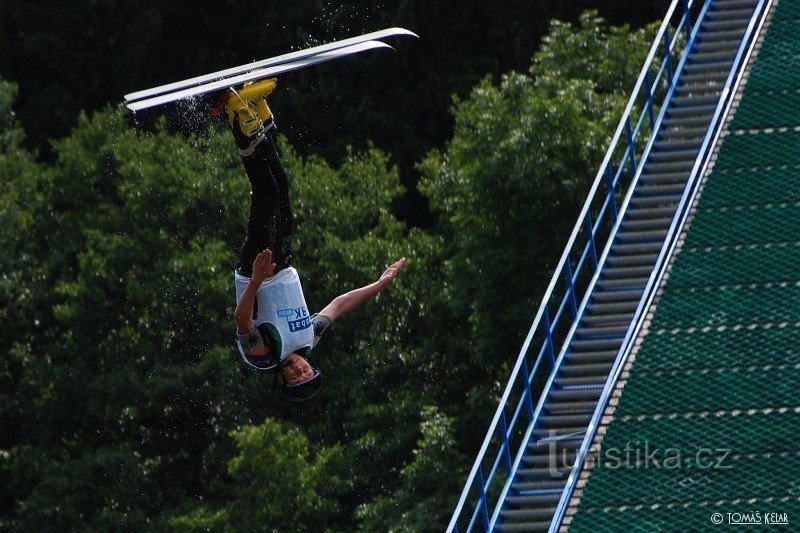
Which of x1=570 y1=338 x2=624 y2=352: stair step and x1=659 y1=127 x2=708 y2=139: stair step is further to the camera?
x1=659 y1=127 x2=708 y2=139: stair step

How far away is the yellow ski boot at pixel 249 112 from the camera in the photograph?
49.9ft

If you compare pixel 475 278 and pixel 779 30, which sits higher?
pixel 779 30

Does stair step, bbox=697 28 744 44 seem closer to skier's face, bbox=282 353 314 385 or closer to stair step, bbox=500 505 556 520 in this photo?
stair step, bbox=500 505 556 520

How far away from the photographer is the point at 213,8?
40.4m

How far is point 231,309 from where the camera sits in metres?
31.1

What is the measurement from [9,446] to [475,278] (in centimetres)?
942

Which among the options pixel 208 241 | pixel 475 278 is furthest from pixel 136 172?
pixel 475 278

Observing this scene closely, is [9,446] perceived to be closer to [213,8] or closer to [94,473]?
[94,473]

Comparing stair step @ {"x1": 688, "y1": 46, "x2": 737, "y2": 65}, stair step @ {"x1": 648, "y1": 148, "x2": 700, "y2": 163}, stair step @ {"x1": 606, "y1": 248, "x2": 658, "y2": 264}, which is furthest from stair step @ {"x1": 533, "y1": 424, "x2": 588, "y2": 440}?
stair step @ {"x1": 688, "y1": 46, "x2": 737, "y2": 65}

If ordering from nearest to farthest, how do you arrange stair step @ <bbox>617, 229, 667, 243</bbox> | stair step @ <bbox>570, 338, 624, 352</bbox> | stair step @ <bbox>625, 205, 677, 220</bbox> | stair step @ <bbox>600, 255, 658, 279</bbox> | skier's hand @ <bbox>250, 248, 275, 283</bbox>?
skier's hand @ <bbox>250, 248, 275, 283</bbox> < stair step @ <bbox>570, 338, 624, 352</bbox> < stair step @ <bbox>600, 255, 658, 279</bbox> < stair step @ <bbox>617, 229, 667, 243</bbox> < stair step @ <bbox>625, 205, 677, 220</bbox>

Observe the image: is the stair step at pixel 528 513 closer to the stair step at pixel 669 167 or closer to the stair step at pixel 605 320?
the stair step at pixel 605 320

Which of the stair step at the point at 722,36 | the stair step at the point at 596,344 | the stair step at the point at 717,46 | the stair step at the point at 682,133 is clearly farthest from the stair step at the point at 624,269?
the stair step at the point at 722,36

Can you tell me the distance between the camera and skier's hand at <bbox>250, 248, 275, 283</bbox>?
15094mm
